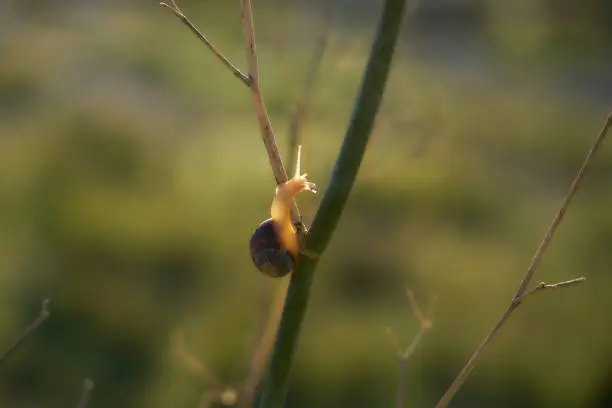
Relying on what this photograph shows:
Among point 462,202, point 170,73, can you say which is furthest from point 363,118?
point 170,73

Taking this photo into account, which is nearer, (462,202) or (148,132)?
(462,202)

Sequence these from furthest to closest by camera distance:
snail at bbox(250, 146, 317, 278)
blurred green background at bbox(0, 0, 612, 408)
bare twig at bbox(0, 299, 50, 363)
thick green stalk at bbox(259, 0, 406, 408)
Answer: blurred green background at bbox(0, 0, 612, 408)
bare twig at bbox(0, 299, 50, 363)
snail at bbox(250, 146, 317, 278)
thick green stalk at bbox(259, 0, 406, 408)

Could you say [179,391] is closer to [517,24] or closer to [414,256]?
[414,256]

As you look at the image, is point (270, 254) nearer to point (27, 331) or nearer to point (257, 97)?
point (257, 97)

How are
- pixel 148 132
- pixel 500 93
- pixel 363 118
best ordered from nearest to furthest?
pixel 363 118, pixel 148 132, pixel 500 93

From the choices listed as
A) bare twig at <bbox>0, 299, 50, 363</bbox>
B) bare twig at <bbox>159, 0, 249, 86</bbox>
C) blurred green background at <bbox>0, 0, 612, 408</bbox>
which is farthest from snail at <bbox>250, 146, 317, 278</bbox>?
blurred green background at <bbox>0, 0, 612, 408</bbox>

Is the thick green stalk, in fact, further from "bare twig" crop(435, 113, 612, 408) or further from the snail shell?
"bare twig" crop(435, 113, 612, 408)
